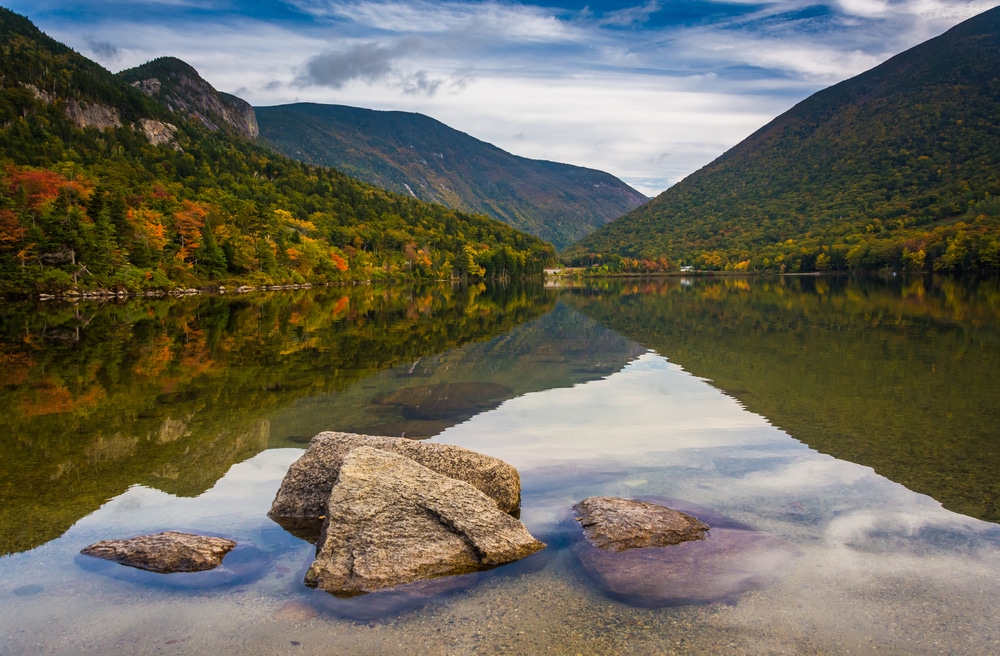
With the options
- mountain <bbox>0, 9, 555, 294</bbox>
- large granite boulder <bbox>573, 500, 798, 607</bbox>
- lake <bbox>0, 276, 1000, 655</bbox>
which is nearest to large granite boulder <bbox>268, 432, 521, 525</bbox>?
lake <bbox>0, 276, 1000, 655</bbox>

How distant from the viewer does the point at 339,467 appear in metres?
8.82

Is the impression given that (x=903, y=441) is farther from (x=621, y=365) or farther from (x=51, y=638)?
(x=51, y=638)

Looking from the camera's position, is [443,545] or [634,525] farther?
[634,525]

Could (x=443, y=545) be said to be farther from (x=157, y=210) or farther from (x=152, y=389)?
(x=157, y=210)

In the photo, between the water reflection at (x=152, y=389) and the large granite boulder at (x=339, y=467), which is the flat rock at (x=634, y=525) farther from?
the water reflection at (x=152, y=389)

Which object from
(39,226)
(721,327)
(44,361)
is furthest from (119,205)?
(721,327)

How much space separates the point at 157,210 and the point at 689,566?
96.0 m

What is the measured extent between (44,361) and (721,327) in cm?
3047

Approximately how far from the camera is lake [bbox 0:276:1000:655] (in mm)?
6059

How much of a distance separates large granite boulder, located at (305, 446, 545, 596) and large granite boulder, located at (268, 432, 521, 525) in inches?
33.5

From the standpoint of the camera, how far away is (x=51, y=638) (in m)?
5.94

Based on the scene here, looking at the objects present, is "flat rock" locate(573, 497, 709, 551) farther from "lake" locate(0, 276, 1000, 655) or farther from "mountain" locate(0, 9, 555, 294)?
"mountain" locate(0, 9, 555, 294)

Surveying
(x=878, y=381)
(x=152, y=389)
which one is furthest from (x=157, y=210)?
(x=878, y=381)

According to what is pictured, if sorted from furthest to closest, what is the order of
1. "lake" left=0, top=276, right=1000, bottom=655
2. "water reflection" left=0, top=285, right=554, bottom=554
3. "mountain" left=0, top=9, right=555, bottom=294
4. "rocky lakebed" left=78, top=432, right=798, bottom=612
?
"mountain" left=0, top=9, right=555, bottom=294, "water reflection" left=0, top=285, right=554, bottom=554, "rocky lakebed" left=78, top=432, right=798, bottom=612, "lake" left=0, top=276, right=1000, bottom=655
